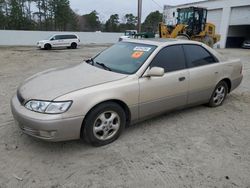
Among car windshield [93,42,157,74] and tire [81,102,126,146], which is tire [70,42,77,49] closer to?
car windshield [93,42,157,74]

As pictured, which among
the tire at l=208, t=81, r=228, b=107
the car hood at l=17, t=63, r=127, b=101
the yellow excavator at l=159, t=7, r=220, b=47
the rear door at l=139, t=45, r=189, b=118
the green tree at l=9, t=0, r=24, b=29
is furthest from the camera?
the green tree at l=9, t=0, r=24, b=29

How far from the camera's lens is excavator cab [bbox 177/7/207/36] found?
19.0 metres

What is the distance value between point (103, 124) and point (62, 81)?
84cm

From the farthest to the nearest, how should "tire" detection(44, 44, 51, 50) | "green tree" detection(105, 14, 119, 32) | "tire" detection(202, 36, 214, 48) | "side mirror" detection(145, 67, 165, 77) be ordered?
1. "green tree" detection(105, 14, 119, 32)
2. "tire" detection(44, 44, 51, 50)
3. "tire" detection(202, 36, 214, 48)
4. "side mirror" detection(145, 67, 165, 77)

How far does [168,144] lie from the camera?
3631 mm

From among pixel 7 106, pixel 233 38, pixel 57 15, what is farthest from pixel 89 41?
pixel 7 106

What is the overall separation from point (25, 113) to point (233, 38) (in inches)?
1339


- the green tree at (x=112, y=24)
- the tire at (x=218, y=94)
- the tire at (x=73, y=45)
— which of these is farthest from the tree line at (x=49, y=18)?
the tire at (x=218, y=94)

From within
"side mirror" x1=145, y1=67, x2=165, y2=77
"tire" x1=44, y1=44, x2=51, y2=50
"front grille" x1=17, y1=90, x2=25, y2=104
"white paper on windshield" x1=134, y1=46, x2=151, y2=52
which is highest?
"white paper on windshield" x1=134, y1=46, x2=151, y2=52

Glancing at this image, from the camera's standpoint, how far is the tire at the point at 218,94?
512cm

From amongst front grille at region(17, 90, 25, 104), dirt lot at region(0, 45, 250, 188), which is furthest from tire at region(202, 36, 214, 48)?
front grille at region(17, 90, 25, 104)

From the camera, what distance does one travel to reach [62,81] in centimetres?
354

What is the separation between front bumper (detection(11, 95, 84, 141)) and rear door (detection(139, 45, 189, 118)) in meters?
1.10

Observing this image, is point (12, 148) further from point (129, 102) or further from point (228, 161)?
point (228, 161)
